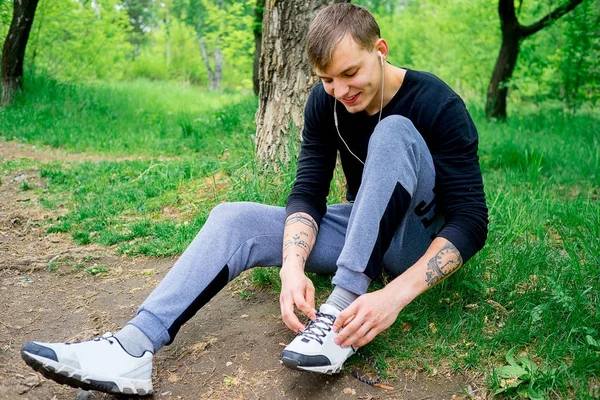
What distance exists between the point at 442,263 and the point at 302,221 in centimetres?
56

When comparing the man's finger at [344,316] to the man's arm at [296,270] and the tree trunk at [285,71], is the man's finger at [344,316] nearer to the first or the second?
the man's arm at [296,270]

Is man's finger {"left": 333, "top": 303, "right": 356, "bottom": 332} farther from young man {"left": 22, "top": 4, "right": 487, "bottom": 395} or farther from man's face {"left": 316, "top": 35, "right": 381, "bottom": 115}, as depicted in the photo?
man's face {"left": 316, "top": 35, "right": 381, "bottom": 115}

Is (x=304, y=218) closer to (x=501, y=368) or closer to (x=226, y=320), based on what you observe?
(x=226, y=320)

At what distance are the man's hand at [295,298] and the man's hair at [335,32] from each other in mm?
724

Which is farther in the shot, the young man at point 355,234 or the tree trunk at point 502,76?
the tree trunk at point 502,76

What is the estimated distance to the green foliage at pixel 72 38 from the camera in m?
8.61

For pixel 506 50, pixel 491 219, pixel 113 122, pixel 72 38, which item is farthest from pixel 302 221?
pixel 72 38

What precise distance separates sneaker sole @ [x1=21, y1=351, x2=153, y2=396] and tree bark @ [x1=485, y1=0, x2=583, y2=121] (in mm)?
7282

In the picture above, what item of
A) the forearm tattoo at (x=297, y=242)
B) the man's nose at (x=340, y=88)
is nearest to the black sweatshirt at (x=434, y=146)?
the forearm tattoo at (x=297, y=242)

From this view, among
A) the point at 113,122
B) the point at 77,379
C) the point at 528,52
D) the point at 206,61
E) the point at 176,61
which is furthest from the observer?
the point at 176,61

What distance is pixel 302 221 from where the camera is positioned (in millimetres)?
2174

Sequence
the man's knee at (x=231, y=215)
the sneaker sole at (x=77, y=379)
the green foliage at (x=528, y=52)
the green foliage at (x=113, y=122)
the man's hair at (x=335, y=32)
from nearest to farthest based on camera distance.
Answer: the sneaker sole at (x=77, y=379)
the man's hair at (x=335, y=32)
the man's knee at (x=231, y=215)
the green foliage at (x=113, y=122)
the green foliage at (x=528, y=52)

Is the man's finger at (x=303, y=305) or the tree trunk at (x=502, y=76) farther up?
the tree trunk at (x=502, y=76)

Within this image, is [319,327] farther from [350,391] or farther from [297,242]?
[297,242]
